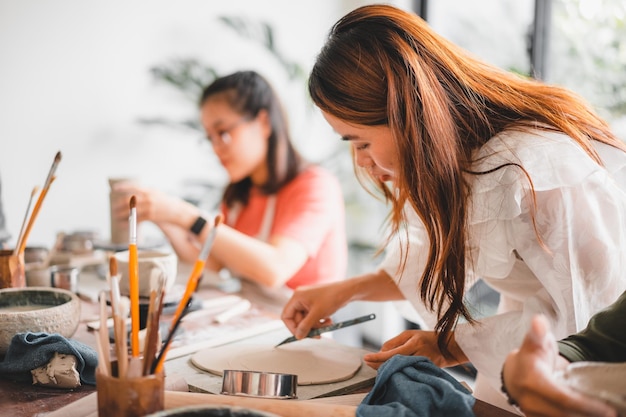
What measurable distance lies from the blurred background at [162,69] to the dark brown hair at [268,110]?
0.87 meters

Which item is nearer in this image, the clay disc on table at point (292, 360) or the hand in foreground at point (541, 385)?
the hand in foreground at point (541, 385)

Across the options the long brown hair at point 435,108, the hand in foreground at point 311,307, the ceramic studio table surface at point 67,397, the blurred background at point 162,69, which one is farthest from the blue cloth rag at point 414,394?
the blurred background at point 162,69

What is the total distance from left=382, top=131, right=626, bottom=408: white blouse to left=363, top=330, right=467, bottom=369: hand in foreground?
0.10 ft

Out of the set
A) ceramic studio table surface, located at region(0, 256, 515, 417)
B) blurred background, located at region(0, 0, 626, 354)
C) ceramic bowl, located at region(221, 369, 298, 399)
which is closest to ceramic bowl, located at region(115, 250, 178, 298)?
ceramic studio table surface, located at region(0, 256, 515, 417)

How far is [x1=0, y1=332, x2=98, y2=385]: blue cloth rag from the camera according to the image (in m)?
1.01

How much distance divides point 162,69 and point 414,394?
2.69m

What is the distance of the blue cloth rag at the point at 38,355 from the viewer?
1009 millimetres

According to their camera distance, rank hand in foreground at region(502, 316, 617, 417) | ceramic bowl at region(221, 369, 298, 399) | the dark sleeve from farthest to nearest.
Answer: ceramic bowl at region(221, 369, 298, 399)
the dark sleeve
hand in foreground at region(502, 316, 617, 417)

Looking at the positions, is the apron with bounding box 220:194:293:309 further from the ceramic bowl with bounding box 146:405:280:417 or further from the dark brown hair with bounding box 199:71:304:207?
the ceramic bowl with bounding box 146:405:280:417

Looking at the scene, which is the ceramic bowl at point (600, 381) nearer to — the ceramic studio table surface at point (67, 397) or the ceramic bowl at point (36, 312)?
the ceramic studio table surface at point (67, 397)

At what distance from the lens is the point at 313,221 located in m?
2.13

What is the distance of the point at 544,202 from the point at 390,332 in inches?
102

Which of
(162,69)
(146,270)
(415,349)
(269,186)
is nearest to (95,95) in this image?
(162,69)

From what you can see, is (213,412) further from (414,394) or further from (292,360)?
(292,360)
